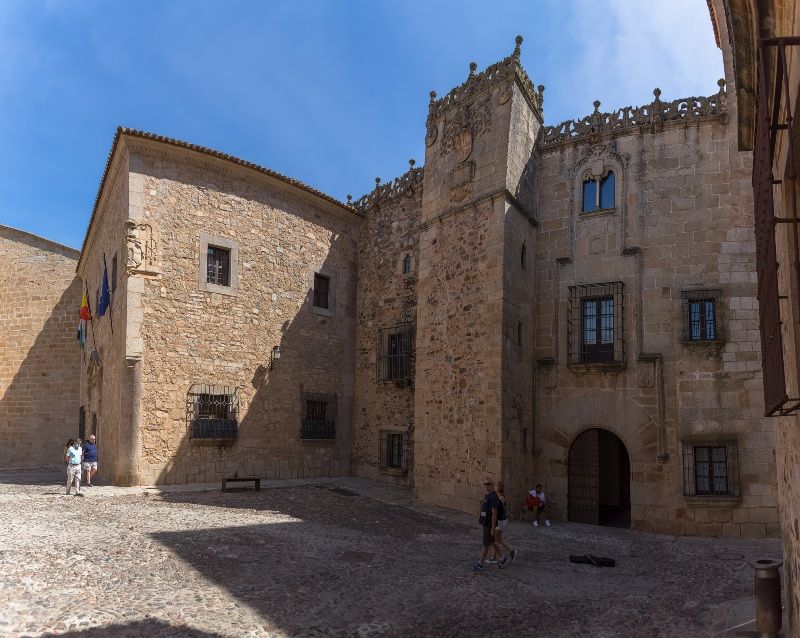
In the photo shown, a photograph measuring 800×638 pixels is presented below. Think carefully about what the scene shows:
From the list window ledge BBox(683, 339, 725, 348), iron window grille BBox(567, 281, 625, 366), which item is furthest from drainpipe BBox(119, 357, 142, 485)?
window ledge BBox(683, 339, 725, 348)

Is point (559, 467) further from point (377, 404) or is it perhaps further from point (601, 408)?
point (377, 404)

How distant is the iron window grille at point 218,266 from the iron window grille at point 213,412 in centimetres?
273

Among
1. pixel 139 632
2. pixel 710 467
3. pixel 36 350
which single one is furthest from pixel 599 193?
pixel 36 350

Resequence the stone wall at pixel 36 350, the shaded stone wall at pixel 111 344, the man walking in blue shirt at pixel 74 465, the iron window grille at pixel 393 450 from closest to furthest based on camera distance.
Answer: the man walking in blue shirt at pixel 74 465
the shaded stone wall at pixel 111 344
the iron window grille at pixel 393 450
the stone wall at pixel 36 350

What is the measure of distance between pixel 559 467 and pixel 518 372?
7.43 ft

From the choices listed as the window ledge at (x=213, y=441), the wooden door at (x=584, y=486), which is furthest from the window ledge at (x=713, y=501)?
the window ledge at (x=213, y=441)

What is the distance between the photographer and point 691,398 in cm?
1232

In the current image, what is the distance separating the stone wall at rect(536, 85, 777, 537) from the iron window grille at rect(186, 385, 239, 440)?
7.57 m

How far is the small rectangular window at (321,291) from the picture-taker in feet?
58.9

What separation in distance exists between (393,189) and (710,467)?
11.0m

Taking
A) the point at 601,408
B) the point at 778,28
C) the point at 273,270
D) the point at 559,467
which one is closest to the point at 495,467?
the point at 559,467

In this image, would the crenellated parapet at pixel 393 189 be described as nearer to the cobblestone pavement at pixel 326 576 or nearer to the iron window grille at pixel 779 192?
the cobblestone pavement at pixel 326 576

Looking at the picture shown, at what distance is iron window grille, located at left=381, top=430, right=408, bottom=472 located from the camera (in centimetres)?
1651

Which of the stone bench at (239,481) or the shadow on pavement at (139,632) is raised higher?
the stone bench at (239,481)
